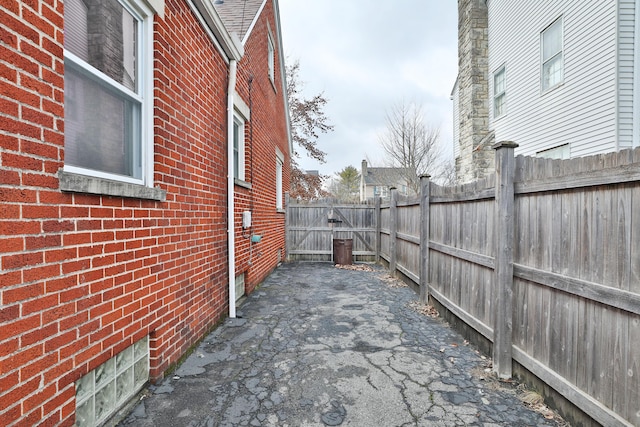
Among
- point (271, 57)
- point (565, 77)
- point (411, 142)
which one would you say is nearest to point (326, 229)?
point (271, 57)

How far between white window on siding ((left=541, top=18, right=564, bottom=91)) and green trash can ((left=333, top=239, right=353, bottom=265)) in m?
6.90

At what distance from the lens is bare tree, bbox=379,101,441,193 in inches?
866

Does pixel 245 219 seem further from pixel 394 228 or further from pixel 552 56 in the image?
pixel 552 56

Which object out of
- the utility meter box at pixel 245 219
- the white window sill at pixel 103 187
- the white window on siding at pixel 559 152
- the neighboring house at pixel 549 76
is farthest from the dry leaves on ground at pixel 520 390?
the white window on siding at pixel 559 152

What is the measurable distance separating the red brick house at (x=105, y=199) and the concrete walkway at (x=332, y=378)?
1.07 ft

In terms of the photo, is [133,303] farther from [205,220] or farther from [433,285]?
[433,285]

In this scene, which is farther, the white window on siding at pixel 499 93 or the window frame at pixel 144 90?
the white window on siding at pixel 499 93

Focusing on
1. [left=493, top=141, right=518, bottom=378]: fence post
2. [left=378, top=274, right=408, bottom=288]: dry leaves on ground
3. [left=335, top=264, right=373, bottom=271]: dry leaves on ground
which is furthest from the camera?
[left=335, top=264, right=373, bottom=271]: dry leaves on ground

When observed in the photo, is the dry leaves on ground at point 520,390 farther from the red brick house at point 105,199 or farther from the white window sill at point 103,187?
the white window sill at point 103,187

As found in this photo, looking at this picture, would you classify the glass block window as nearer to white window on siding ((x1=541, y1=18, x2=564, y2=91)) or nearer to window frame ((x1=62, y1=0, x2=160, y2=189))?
window frame ((x1=62, y1=0, x2=160, y2=189))

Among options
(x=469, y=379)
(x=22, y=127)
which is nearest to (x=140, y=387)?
(x=22, y=127)

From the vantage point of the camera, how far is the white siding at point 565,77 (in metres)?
7.13

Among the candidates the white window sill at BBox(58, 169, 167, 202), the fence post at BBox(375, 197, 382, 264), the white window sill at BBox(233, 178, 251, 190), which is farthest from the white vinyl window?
the white window sill at BBox(58, 169, 167, 202)

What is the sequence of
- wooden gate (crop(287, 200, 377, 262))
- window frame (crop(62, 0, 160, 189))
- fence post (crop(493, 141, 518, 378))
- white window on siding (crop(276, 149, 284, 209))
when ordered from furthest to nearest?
1. wooden gate (crop(287, 200, 377, 262))
2. white window on siding (crop(276, 149, 284, 209))
3. fence post (crop(493, 141, 518, 378))
4. window frame (crop(62, 0, 160, 189))
